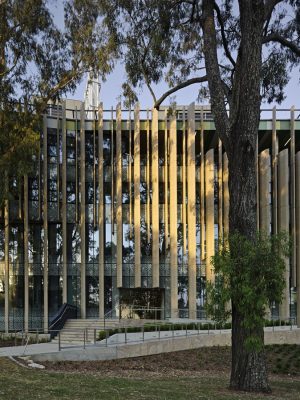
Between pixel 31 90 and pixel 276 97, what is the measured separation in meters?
10.0

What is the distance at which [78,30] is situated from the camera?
2395 cm

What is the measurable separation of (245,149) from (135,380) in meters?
5.48

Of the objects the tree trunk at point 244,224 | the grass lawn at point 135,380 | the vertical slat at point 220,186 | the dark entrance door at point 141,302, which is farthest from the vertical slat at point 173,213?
the tree trunk at point 244,224

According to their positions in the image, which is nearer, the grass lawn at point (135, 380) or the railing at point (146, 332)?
the grass lawn at point (135, 380)

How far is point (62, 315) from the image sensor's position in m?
30.4

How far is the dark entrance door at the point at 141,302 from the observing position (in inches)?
1294

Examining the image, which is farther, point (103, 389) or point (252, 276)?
point (252, 276)

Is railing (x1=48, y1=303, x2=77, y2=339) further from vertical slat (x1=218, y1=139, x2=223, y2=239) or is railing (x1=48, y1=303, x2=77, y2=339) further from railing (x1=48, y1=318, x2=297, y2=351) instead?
vertical slat (x1=218, y1=139, x2=223, y2=239)

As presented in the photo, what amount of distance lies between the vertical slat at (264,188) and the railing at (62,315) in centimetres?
1048

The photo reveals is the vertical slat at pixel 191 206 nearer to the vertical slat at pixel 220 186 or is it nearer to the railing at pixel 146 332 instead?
the vertical slat at pixel 220 186

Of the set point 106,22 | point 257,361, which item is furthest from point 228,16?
point 257,361

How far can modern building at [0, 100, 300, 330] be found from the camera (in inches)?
1243

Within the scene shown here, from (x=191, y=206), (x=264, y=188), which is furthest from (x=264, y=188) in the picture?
(x=191, y=206)

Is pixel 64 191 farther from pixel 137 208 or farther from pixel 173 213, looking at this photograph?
pixel 173 213
